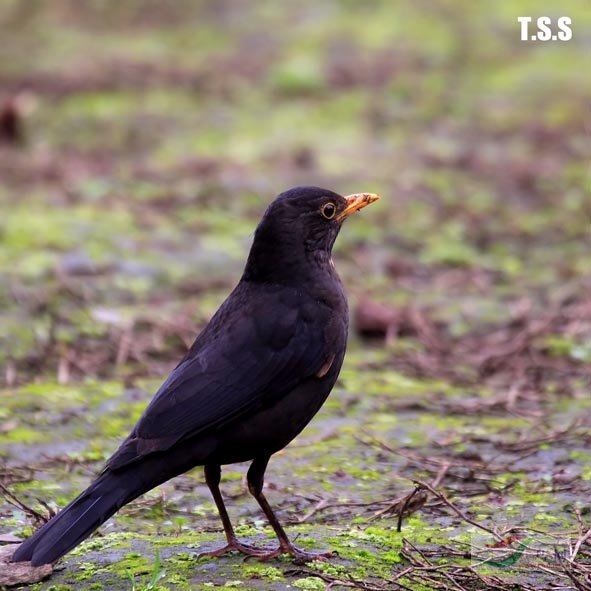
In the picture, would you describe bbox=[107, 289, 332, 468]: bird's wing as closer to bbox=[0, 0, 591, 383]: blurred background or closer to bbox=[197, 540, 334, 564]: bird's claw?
bbox=[197, 540, 334, 564]: bird's claw

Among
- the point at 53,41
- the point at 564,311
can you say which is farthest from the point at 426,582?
the point at 53,41

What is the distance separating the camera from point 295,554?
4.46m

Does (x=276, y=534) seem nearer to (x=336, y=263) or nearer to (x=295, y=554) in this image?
(x=295, y=554)

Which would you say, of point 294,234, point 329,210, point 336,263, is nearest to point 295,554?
point 294,234

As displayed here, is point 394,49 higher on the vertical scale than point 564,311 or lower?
higher

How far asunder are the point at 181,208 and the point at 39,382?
153 inches

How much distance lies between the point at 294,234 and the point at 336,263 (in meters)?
4.61

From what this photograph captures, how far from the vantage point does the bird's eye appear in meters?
5.34

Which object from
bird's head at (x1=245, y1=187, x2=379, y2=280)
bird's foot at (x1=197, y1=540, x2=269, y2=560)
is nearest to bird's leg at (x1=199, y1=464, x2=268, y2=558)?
bird's foot at (x1=197, y1=540, x2=269, y2=560)

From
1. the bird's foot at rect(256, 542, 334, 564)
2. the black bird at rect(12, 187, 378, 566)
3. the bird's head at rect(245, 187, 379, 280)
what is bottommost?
the bird's foot at rect(256, 542, 334, 564)

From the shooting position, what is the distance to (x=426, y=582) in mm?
4164

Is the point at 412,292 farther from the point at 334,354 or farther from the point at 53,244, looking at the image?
the point at 334,354

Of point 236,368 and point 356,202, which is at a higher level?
point 356,202

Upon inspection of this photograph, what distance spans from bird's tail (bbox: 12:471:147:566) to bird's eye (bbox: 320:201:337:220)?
1.55m
